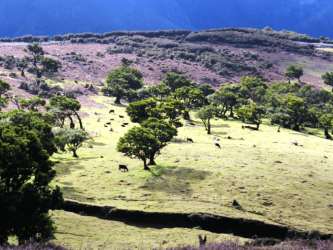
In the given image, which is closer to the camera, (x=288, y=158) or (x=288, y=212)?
(x=288, y=212)

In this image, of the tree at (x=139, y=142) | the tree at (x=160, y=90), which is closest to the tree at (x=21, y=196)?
the tree at (x=139, y=142)

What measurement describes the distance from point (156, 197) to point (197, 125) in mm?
52177

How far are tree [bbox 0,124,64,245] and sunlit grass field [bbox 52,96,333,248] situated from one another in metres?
3.71

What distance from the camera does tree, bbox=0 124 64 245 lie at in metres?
16.5

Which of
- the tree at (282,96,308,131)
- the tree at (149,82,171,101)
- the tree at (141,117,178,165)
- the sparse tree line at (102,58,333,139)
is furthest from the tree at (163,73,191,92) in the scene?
the tree at (141,117,178,165)

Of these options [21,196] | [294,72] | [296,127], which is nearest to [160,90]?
[296,127]

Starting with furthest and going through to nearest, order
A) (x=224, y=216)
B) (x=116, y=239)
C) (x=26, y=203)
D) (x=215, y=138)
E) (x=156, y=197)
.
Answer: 1. (x=215, y=138)
2. (x=156, y=197)
3. (x=224, y=216)
4. (x=116, y=239)
5. (x=26, y=203)

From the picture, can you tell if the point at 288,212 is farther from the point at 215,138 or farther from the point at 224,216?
the point at 215,138

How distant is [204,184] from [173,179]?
183 inches

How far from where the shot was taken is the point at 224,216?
2477cm

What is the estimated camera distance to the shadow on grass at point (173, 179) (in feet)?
103

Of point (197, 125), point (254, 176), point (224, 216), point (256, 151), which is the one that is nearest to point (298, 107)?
point (197, 125)

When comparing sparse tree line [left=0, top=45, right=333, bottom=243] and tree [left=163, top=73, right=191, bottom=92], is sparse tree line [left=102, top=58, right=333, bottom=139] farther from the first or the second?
sparse tree line [left=0, top=45, right=333, bottom=243]

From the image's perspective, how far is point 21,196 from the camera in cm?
1686
